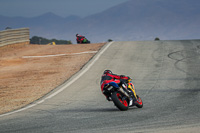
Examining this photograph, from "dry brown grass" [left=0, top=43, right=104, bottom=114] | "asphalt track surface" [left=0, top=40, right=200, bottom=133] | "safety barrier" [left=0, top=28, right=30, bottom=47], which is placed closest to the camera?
"asphalt track surface" [left=0, top=40, right=200, bottom=133]

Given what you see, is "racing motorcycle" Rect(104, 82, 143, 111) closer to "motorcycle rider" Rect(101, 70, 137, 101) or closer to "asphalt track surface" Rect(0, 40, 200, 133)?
"motorcycle rider" Rect(101, 70, 137, 101)

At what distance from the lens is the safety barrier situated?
102 ft

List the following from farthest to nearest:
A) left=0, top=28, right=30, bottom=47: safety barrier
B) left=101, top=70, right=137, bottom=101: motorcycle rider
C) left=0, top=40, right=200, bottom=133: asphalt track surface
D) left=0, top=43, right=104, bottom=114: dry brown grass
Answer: left=0, top=28, right=30, bottom=47: safety barrier → left=0, top=43, right=104, bottom=114: dry brown grass → left=101, top=70, right=137, bottom=101: motorcycle rider → left=0, top=40, right=200, bottom=133: asphalt track surface

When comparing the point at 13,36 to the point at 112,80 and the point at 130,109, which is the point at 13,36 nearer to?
the point at 130,109

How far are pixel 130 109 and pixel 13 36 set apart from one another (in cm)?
2397

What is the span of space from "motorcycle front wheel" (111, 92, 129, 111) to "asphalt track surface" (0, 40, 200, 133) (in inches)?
6.4

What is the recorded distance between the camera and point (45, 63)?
23344 mm

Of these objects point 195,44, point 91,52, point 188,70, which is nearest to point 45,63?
point 91,52

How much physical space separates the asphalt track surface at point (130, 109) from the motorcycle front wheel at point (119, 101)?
0.16 meters

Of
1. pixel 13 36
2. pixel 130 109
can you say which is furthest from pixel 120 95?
pixel 13 36

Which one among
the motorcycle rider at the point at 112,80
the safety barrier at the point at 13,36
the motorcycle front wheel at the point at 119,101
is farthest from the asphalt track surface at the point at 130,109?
the safety barrier at the point at 13,36

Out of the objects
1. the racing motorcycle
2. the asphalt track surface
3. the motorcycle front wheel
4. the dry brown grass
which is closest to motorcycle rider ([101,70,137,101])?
the racing motorcycle

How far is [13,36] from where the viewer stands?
106 feet

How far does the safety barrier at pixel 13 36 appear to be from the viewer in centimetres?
3111
